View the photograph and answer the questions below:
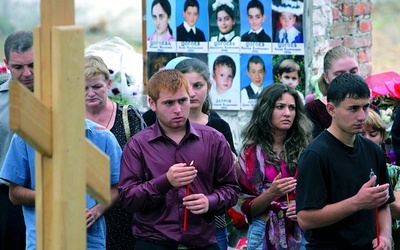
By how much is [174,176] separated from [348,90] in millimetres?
1076

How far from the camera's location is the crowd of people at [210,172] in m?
5.27

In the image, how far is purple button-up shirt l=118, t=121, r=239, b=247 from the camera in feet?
17.9

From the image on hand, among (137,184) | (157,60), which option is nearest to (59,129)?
(137,184)

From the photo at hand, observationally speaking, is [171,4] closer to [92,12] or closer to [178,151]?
[178,151]

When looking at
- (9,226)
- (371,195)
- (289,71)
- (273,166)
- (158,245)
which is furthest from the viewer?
(289,71)

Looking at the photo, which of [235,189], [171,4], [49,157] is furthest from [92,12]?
[49,157]

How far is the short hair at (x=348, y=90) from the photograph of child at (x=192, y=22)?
3.87 meters

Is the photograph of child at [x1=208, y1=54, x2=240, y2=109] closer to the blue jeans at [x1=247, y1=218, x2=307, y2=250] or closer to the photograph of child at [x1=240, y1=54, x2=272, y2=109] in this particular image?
the photograph of child at [x1=240, y1=54, x2=272, y2=109]

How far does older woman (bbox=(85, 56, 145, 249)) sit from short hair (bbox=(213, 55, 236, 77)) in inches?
121

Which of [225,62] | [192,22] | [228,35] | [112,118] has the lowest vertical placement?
[112,118]

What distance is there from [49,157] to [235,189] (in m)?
2.47

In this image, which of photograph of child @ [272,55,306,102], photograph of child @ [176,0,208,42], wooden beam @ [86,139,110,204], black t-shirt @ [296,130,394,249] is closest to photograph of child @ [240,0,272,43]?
photograph of child @ [272,55,306,102]

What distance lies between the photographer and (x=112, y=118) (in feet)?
20.2

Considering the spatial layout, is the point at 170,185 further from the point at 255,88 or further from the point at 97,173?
the point at 255,88
